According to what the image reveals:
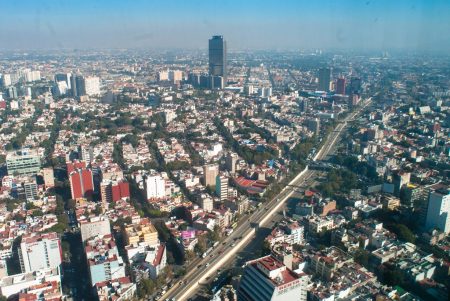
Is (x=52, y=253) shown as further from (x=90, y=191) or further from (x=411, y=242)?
(x=411, y=242)

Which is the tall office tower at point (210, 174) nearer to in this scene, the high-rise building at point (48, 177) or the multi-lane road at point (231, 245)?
the multi-lane road at point (231, 245)

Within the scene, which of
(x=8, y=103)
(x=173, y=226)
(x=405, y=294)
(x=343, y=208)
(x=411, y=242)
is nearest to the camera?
(x=405, y=294)

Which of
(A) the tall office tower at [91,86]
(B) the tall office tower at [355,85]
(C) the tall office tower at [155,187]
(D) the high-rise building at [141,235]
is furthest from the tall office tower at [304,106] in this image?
(D) the high-rise building at [141,235]

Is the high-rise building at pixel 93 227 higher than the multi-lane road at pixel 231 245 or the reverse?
higher

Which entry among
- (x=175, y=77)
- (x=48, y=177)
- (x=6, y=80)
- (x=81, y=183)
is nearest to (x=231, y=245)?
(x=81, y=183)

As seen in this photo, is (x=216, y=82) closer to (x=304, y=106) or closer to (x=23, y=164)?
(x=304, y=106)

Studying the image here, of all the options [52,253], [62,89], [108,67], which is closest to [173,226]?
[52,253]

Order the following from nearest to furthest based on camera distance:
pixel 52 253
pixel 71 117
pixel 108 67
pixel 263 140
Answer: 1. pixel 52 253
2. pixel 263 140
3. pixel 71 117
4. pixel 108 67
